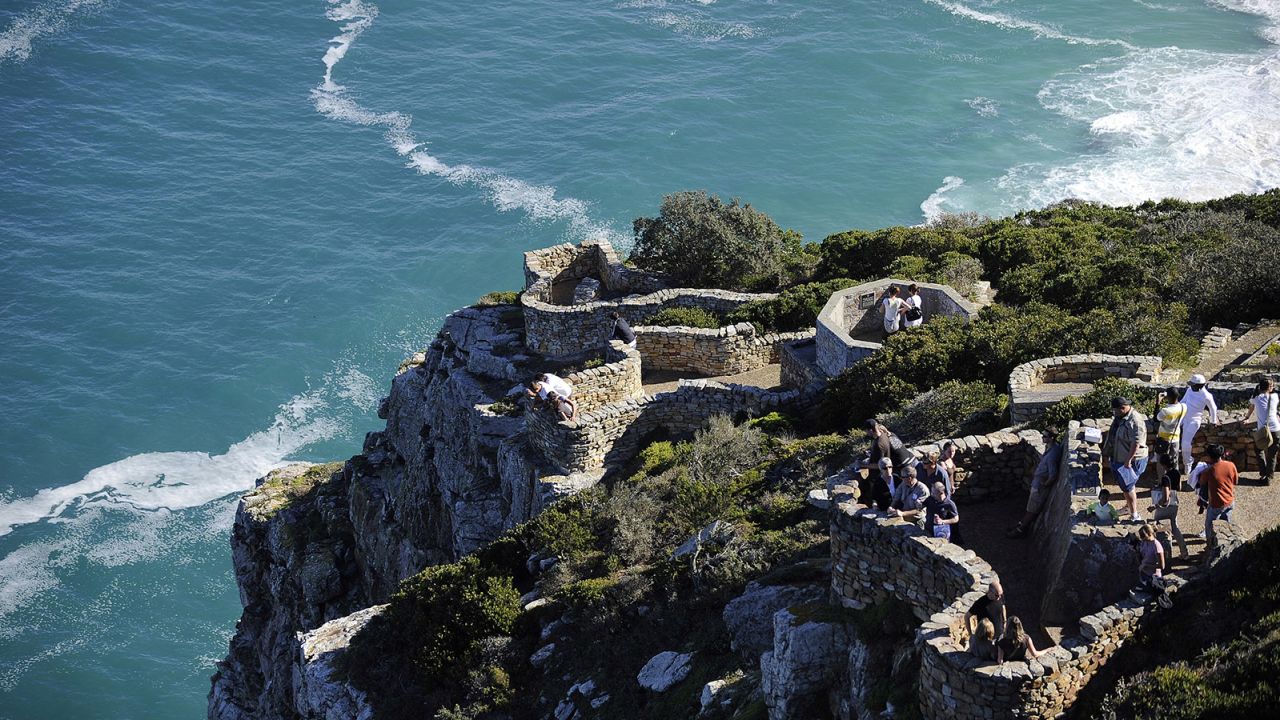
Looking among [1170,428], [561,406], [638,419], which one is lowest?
[638,419]

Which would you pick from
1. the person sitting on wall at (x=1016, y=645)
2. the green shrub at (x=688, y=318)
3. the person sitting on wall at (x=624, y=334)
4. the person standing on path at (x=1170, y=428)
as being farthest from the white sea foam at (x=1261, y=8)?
the person sitting on wall at (x=1016, y=645)

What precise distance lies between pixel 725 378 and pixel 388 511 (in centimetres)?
1325

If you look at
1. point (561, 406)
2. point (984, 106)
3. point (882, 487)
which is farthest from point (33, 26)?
point (882, 487)

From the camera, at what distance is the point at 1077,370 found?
23.8m

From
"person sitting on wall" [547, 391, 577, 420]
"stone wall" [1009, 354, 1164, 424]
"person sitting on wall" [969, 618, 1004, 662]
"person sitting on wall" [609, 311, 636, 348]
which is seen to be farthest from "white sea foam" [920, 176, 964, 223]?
"person sitting on wall" [969, 618, 1004, 662]

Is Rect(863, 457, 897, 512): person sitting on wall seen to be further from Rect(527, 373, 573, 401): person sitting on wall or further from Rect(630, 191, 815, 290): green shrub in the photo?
Rect(630, 191, 815, 290): green shrub

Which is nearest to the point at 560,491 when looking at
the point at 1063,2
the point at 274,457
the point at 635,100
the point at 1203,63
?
the point at 274,457

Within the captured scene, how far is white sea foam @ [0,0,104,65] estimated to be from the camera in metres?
95.2

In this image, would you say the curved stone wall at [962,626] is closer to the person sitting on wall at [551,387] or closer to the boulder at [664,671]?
the boulder at [664,671]

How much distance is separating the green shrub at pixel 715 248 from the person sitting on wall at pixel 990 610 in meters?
25.4

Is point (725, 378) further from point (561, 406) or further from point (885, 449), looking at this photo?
point (885, 449)

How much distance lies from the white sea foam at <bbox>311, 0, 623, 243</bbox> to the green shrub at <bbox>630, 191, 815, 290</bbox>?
30.6 m

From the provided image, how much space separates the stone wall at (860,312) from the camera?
29844 mm

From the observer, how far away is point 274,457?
62500mm
